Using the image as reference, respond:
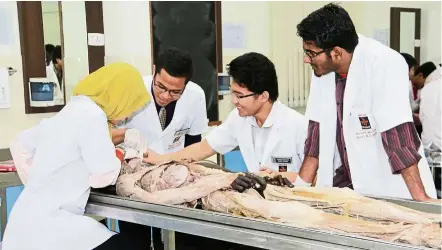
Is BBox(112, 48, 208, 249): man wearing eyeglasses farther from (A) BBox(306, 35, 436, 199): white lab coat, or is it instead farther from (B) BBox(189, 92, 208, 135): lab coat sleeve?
(A) BBox(306, 35, 436, 199): white lab coat

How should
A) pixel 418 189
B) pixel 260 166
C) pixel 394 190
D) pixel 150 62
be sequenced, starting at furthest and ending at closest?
pixel 150 62, pixel 260 166, pixel 394 190, pixel 418 189

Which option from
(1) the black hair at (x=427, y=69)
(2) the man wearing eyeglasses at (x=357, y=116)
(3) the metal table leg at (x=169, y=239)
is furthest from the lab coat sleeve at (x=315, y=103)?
(1) the black hair at (x=427, y=69)

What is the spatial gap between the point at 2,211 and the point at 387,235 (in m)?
2.06

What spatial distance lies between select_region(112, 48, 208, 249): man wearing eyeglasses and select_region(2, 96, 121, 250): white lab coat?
486 mm

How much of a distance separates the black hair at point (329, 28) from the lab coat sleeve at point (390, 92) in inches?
6.0

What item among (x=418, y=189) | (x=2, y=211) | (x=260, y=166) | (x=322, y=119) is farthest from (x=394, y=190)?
(x=2, y=211)

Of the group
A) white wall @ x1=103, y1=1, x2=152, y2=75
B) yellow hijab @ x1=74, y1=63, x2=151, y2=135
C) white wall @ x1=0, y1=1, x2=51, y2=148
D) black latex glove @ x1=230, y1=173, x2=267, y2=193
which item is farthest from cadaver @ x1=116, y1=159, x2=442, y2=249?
white wall @ x1=103, y1=1, x2=152, y2=75

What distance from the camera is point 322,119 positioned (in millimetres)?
1849

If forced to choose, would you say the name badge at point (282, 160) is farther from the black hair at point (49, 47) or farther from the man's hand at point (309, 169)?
the black hair at point (49, 47)

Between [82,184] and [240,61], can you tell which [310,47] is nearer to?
[240,61]

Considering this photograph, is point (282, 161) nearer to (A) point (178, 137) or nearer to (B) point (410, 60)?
(A) point (178, 137)

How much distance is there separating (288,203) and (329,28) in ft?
1.89

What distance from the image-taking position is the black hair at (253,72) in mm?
1931

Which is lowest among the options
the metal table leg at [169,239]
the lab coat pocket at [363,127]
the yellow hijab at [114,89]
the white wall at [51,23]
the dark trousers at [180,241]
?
the dark trousers at [180,241]
